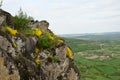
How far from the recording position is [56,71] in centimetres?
2959

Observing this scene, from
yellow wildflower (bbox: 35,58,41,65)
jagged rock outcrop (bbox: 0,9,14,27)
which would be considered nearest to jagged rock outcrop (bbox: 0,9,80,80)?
yellow wildflower (bbox: 35,58,41,65)

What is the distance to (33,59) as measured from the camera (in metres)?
27.3

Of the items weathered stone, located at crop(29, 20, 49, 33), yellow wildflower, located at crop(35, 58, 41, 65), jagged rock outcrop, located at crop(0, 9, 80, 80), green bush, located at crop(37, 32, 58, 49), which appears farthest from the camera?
weathered stone, located at crop(29, 20, 49, 33)

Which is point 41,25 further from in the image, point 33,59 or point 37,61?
point 33,59

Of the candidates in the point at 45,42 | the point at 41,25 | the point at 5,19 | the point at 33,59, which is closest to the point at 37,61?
the point at 33,59

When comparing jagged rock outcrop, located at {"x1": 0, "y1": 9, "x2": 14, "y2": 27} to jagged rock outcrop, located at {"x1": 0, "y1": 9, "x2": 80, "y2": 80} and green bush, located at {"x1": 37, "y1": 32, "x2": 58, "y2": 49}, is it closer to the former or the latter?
jagged rock outcrop, located at {"x1": 0, "y1": 9, "x2": 80, "y2": 80}

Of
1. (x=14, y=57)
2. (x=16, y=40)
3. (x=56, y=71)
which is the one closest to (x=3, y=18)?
(x=16, y=40)

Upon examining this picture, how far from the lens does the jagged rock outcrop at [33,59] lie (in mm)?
22641

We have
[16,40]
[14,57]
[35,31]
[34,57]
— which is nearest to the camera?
[14,57]

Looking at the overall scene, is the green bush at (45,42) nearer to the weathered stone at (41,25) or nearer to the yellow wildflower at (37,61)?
the yellow wildflower at (37,61)

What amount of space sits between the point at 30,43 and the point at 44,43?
2.21 metres

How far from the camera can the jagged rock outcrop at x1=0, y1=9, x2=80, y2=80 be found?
22.6 meters

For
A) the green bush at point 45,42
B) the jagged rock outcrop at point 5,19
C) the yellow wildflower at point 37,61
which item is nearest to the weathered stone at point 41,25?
the green bush at point 45,42

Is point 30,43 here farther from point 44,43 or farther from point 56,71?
point 56,71
